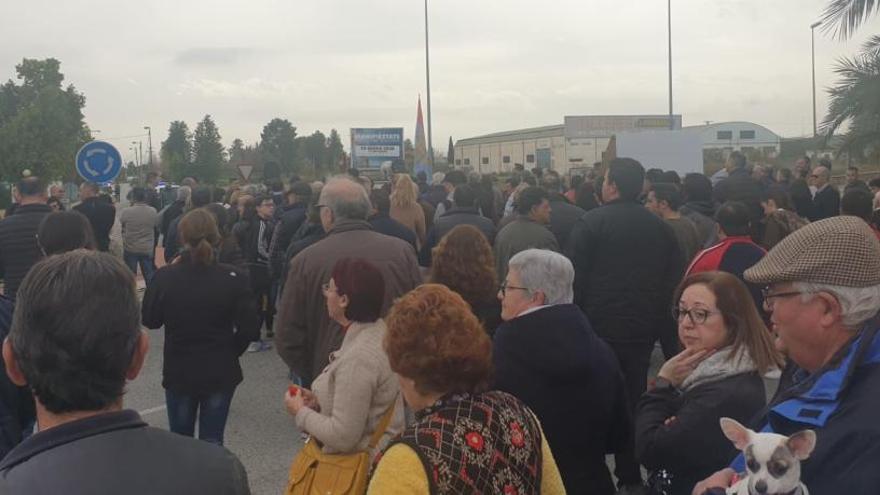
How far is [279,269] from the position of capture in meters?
9.58

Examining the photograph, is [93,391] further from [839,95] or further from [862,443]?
[839,95]

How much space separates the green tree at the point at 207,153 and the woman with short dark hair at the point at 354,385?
32486mm

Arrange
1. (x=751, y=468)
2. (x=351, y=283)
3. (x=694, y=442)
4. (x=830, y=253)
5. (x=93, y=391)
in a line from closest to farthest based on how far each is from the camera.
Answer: (x=93, y=391)
(x=751, y=468)
(x=830, y=253)
(x=694, y=442)
(x=351, y=283)

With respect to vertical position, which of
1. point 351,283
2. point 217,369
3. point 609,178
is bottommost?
point 217,369

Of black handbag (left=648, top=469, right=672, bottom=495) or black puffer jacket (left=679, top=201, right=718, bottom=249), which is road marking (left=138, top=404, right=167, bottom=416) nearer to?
black puffer jacket (left=679, top=201, right=718, bottom=249)

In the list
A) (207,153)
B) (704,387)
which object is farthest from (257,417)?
(207,153)

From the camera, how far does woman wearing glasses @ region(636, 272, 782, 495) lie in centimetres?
316

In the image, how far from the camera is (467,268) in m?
4.95

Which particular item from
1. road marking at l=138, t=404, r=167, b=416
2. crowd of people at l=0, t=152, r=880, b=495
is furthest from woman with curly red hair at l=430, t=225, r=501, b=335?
road marking at l=138, t=404, r=167, b=416

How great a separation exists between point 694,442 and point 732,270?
A: 287 centimetres

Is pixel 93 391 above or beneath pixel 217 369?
above

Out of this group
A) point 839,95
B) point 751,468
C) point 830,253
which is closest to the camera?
point 751,468

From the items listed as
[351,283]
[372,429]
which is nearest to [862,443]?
[372,429]

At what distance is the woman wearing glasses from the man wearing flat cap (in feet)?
2.24
